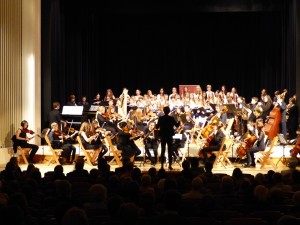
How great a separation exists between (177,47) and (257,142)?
14918mm

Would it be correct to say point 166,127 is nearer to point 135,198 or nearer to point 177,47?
point 135,198

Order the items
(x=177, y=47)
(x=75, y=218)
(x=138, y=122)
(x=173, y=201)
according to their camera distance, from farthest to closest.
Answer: (x=177, y=47), (x=138, y=122), (x=173, y=201), (x=75, y=218)

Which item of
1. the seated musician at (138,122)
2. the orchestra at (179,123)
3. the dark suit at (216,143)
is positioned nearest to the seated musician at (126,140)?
the orchestra at (179,123)

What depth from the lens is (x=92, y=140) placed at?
15086 millimetres

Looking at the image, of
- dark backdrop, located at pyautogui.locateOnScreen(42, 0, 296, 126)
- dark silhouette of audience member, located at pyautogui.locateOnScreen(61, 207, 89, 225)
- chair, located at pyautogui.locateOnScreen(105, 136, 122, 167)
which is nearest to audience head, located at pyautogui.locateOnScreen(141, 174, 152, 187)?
dark silhouette of audience member, located at pyautogui.locateOnScreen(61, 207, 89, 225)

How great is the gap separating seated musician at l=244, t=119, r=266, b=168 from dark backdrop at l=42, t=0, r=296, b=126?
10.1 m

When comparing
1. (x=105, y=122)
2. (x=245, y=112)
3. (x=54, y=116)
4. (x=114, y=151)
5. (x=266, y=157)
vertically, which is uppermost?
(x=245, y=112)

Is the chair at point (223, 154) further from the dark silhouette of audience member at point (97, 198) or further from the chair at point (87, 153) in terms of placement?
the dark silhouette of audience member at point (97, 198)


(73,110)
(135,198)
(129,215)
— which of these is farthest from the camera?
(73,110)

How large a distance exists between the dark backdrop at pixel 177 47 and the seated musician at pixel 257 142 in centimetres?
1008

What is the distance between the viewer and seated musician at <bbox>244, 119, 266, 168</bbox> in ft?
46.8

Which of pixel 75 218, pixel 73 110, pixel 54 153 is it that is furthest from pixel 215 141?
pixel 75 218

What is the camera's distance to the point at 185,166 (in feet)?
29.0

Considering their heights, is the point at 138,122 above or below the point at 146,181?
above
